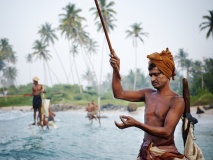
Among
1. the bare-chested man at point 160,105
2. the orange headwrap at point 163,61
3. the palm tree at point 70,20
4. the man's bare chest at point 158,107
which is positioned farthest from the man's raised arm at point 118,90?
the palm tree at point 70,20

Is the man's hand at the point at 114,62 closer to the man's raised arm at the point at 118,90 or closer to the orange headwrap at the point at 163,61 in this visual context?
the man's raised arm at the point at 118,90

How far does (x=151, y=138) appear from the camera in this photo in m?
2.05

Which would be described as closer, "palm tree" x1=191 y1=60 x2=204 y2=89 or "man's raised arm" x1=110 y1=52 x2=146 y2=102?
"man's raised arm" x1=110 y1=52 x2=146 y2=102

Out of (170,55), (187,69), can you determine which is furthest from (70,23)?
(170,55)

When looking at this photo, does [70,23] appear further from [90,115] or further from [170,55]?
[170,55]

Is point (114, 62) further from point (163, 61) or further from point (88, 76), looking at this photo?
point (88, 76)

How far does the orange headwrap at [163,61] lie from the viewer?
196 cm

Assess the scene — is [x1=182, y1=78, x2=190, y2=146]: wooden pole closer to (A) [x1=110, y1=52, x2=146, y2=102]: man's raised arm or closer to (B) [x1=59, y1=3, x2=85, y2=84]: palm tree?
(A) [x1=110, y1=52, x2=146, y2=102]: man's raised arm

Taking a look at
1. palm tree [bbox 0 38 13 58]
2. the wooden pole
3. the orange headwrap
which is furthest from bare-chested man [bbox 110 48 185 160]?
palm tree [bbox 0 38 13 58]

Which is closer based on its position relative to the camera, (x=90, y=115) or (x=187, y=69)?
(x=90, y=115)

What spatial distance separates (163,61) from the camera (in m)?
1.96

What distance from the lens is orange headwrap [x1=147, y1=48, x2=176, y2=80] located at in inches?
77.2

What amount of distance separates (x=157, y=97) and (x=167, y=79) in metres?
0.20

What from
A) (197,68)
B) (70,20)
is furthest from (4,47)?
(197,68)
